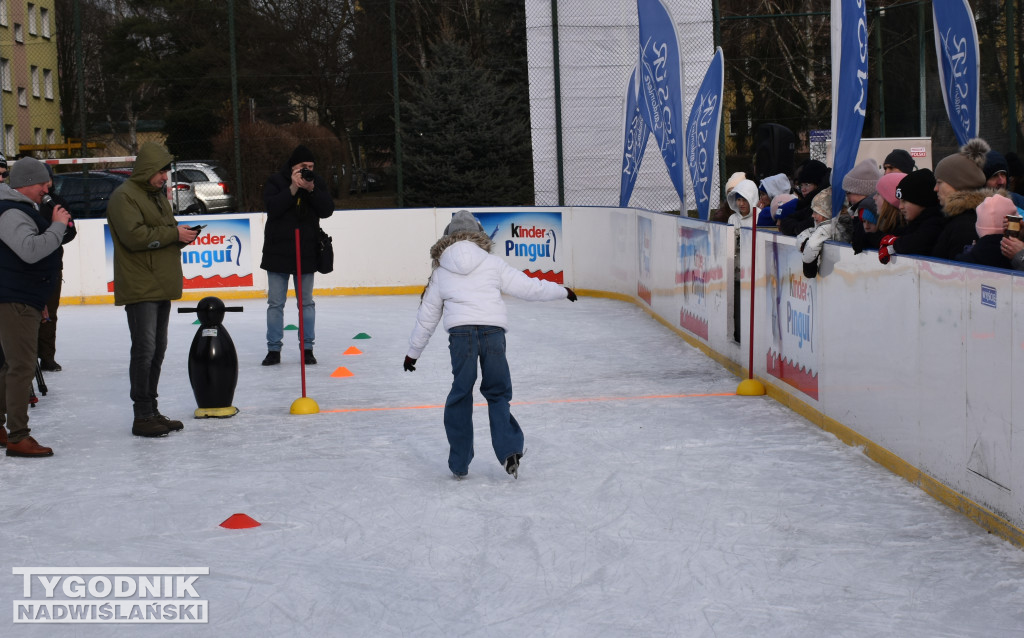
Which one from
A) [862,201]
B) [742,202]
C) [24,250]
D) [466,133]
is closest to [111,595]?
[24,250]

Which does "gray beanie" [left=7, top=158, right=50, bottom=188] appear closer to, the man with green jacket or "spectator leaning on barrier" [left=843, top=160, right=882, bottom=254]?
the man with green jacket

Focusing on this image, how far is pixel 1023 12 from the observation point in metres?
15.3

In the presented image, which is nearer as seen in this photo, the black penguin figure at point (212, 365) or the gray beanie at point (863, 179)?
the gray beanie at point (863, 179)

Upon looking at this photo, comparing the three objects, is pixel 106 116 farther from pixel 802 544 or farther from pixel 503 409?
pixel 802 544

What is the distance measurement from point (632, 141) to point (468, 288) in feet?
30.0

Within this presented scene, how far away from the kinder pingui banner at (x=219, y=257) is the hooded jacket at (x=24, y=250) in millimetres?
9636

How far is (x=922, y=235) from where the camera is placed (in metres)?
6.08

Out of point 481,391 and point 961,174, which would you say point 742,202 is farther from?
point 481,391

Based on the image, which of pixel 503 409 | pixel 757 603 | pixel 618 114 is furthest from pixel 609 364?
pixel 618 114

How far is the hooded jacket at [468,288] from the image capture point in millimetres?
6184

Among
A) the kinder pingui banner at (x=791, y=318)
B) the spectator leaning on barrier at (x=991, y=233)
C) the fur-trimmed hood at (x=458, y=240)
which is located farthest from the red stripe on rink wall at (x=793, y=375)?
the fur-trimmed hood at (x=458, y=240)

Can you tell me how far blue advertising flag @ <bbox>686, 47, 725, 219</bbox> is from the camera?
1088cm

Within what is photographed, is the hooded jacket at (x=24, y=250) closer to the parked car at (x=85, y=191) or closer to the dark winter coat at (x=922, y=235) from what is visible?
the dark winter coat at (x=922, y=235)

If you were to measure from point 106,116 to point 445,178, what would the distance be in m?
5.20
